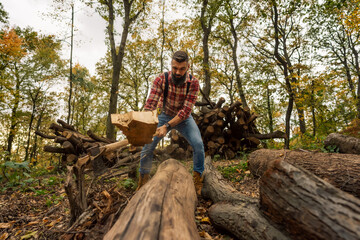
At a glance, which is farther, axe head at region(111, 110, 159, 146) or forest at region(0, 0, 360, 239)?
forest at region(0, 0, 360, 239)

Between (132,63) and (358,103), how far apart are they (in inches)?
651

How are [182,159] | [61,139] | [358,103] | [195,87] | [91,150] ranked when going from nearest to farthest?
[91,150]
[195,87]
[61,139]
[182,159]
[358,103]

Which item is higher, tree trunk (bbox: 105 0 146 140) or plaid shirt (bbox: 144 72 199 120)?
tree trunk (bbox: 105 0 146 140)

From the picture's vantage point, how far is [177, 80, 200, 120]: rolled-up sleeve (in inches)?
108

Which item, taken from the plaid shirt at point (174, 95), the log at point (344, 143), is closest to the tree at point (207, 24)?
the log at point (344, 143)

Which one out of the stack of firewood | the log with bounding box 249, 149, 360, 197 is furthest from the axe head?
the stack of firewood

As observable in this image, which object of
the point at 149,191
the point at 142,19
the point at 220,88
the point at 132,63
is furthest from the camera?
the point at 220,88

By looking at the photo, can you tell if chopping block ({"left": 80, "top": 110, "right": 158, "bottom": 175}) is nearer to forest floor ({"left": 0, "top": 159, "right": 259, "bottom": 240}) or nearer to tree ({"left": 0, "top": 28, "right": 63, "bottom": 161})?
forest floor ({"left": 0, "top": 159, "right": 259, "bottom": 240})

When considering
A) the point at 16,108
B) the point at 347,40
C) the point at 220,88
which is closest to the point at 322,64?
the point at 347,40

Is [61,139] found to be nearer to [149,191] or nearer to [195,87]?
[195,87]

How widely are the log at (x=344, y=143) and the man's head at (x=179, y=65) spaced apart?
11.6 feet

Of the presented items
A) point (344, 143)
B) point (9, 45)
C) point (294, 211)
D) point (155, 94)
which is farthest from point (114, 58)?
point (294, 211)

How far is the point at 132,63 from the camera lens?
58.7ft

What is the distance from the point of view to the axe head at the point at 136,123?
5.79 feet
